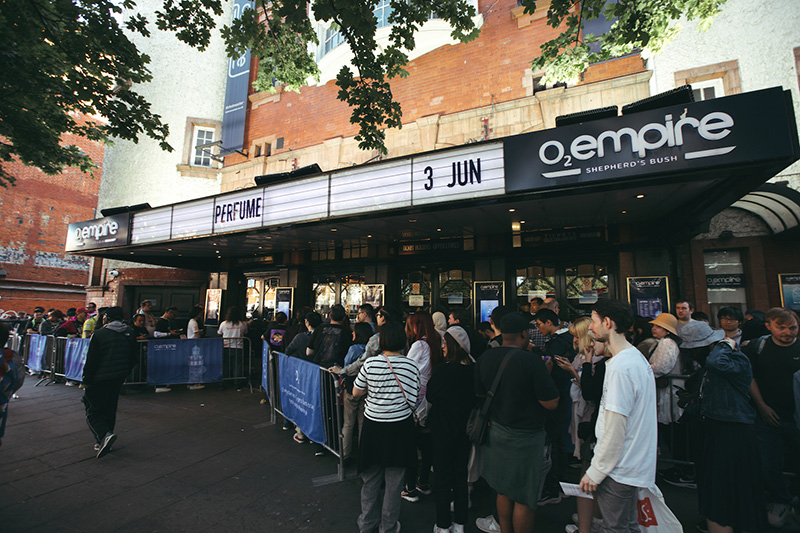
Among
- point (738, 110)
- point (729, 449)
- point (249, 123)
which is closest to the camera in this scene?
point (729, 449)

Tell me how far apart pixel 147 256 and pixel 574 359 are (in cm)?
1558

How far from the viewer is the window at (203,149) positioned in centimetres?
1659

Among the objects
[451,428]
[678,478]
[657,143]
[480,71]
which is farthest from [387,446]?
[480,71]

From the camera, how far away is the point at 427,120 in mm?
11164

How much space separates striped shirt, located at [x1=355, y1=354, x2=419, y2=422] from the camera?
10.8ft

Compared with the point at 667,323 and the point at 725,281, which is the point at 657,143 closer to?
the point at 667,323

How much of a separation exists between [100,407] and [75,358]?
5.53 m

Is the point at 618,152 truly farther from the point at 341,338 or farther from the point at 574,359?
the point at 341,338

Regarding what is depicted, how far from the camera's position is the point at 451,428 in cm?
339

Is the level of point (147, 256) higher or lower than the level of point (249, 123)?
lower

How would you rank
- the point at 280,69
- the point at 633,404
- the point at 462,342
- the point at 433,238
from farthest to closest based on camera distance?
the point at 433,238 < the point at 280,69 < the point at 462,342 < the point at 633,404

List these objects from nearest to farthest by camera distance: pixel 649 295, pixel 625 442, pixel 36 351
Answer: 1. pixel 625 442
2. pixel 649 295
3. pixel 36 351

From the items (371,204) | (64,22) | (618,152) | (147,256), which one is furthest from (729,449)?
(147,256)

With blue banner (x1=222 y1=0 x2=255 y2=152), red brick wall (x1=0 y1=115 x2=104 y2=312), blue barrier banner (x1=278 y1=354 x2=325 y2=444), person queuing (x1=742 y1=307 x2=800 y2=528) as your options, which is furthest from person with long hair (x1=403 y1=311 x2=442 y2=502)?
red brick wall (x1=0 y1=115 x2=104 y2=312)
